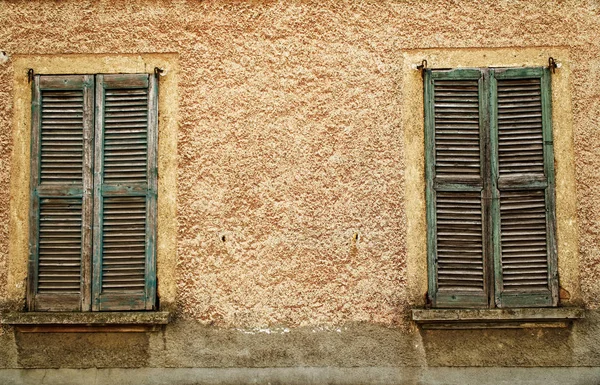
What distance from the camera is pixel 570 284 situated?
4.39 meters

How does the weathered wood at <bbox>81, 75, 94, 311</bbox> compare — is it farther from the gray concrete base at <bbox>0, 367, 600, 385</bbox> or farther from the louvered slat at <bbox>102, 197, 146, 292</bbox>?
the gray concrete base at <bbox>0, 367, 600, 385</bbox>

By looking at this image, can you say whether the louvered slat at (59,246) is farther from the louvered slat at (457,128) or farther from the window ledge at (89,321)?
the louvered slat at (457,128)

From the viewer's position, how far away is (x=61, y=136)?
4559mm

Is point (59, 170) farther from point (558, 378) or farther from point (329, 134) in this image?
point (558, 378)

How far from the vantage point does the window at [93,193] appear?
14.6 ft

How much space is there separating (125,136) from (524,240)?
115 inches

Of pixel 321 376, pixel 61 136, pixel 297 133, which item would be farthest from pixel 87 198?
pixel 321 376

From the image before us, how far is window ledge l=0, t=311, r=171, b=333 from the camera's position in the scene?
4.32 m

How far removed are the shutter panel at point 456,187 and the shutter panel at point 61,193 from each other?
2.44 meters

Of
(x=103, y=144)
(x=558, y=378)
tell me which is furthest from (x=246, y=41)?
(x=558, y=378)

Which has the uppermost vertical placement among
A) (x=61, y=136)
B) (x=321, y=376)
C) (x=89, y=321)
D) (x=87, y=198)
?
(x=61, y=136)

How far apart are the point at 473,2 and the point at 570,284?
6.98 feet

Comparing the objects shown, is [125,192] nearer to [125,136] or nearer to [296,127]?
[125,136]

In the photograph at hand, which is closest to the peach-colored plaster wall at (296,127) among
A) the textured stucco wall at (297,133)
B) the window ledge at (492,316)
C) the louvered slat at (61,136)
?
the textured stucco wall at (297,133)
